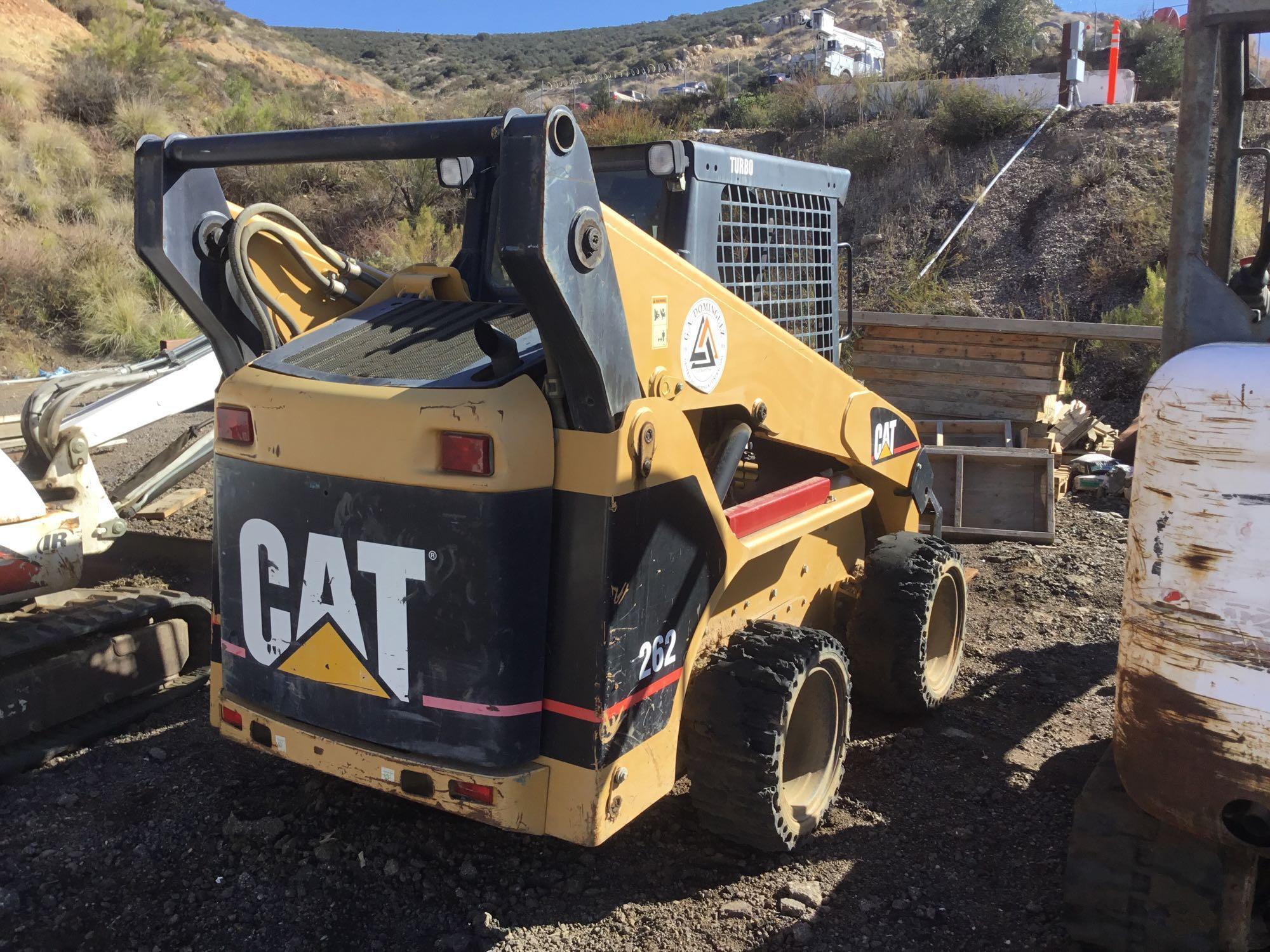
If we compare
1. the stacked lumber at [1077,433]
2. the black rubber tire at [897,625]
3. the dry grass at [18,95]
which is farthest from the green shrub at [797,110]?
the black rubber tire at [897,625]

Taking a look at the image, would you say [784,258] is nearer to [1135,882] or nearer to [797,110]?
[1135,882]

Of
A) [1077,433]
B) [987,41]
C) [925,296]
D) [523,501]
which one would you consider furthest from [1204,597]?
[987,41]

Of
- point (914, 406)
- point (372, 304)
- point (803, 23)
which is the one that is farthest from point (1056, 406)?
point (803, 23)

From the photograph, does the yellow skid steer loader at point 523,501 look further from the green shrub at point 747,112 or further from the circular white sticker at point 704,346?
the green shrub at point 747,112

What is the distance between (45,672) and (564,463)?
2807 millimetres

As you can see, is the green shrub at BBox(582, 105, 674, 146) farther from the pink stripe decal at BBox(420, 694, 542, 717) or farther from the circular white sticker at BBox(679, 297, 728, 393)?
the pink stripe decal at BBox(420, 694, 542, 717)

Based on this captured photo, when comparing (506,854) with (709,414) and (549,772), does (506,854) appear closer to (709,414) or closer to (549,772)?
(549,772)

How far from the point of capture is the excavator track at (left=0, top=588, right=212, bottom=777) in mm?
4184

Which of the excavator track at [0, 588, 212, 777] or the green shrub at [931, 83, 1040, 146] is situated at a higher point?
the green shrub at [931, 83, 1040, 146]

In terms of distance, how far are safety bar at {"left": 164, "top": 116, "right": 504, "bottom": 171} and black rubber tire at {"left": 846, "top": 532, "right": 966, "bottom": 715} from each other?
7.95ft

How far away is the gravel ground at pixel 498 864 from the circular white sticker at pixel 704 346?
1572 mm

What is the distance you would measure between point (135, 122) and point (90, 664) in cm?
2009

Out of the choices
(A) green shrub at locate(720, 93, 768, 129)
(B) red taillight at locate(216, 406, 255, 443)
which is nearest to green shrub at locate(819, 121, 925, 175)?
(A) green shrub at locate(720, 93, 768, 129)

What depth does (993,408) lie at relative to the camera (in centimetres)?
808
